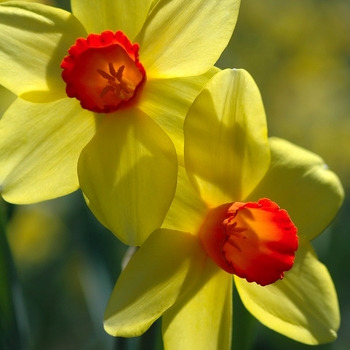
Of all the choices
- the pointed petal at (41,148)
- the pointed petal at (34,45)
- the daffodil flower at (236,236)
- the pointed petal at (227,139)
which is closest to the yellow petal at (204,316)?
the daffodil flower at (236,236)

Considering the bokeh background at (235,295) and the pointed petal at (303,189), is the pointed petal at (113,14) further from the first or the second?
the bokeh background at (235,295)

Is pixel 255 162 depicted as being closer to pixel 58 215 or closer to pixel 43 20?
pixel 43 20

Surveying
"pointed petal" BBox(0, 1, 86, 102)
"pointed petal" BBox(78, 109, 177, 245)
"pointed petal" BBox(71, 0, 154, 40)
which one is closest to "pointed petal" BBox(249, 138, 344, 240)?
"pointed petal" BBox(78, 109, 177, 245)

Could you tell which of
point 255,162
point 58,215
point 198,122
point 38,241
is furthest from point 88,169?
point 38,241

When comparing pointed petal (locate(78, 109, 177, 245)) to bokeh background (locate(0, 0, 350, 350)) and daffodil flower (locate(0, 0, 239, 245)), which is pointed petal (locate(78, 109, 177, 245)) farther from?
bokeh background (locate(0, 0, 350, 350))

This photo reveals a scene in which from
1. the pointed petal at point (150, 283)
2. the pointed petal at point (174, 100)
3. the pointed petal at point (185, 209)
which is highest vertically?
the pointed petal at point (174, 100)

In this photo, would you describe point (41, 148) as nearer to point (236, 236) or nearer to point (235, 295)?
point (236, 236)
